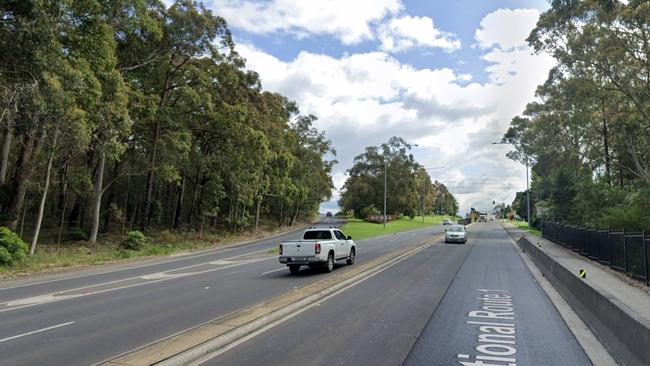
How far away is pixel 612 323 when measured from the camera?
7.44 metres

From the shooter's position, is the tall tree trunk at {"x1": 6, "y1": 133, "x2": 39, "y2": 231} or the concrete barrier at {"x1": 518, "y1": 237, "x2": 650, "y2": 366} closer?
the concrete barrier at {"x1": 518, "y1": 237, "x2": 650, "y2": 366}

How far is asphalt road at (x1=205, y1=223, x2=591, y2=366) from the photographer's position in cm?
667

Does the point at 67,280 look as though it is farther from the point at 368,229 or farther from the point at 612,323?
the point at 368,229

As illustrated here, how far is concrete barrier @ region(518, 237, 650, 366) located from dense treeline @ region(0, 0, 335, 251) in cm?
1857

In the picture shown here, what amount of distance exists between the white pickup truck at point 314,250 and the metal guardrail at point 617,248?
9.78 m

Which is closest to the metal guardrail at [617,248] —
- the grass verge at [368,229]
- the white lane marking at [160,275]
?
the white lane marking at [160,275]

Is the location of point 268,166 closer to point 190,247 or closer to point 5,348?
point 190,247

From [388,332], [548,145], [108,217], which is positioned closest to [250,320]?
[388,332]

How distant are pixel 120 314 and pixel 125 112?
672 inches

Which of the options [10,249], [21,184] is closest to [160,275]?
[10,249]

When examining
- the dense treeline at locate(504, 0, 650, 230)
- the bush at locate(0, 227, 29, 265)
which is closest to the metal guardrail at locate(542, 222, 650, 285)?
the dense treeline at locate(504, 0, 650, 230)

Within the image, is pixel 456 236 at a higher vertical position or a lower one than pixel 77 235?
higher

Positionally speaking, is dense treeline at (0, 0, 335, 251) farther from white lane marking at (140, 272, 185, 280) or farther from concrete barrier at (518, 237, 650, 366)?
concrete barrier at (518, 237, 650, 366)

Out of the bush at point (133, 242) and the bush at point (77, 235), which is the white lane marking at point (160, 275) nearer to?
the bush at point (133, 242)
